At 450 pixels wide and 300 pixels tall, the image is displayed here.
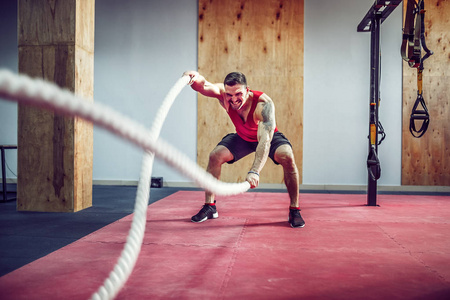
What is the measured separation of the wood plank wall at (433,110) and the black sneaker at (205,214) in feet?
12.0

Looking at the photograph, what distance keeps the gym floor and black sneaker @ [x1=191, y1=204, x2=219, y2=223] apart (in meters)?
0.07

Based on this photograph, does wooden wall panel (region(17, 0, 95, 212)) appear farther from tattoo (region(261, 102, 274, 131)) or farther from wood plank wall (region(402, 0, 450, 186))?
wood plank wall (region(402, 0, 450, 186))

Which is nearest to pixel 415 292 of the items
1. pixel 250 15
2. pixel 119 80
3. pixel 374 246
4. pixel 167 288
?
pixel 374 246

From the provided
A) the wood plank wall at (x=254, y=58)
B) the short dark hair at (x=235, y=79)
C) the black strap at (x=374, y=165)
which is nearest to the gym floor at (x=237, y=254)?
the black strap at (x=374, y=165)

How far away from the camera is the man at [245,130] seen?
105 inches

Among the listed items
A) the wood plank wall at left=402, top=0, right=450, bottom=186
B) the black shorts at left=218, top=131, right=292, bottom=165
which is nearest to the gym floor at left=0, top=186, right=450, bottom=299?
the black shorts at left=218, top=131, right=292, bottom=165

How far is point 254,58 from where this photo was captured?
5746 millimetres

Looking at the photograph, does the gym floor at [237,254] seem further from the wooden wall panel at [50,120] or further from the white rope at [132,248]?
the white rope at [132,248]

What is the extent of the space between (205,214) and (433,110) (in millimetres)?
4230

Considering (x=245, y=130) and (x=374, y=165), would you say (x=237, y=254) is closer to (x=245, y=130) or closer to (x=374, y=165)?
(x=245, y=130)

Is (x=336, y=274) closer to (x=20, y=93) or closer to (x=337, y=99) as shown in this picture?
(x=20, y=93)

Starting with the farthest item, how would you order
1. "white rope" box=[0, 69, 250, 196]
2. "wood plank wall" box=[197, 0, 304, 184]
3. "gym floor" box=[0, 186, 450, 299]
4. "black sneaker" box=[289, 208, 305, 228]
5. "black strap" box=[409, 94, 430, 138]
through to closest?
1. "wood plank wall" box=[197, 0, 304, 184]
2. "black strap" box=[409, 94, 430, 138]
3. "black sneaker" box=[289, 208, 305, 228]
4. "gym floor" box=[0, 186, 450, 299]
5. "white rope" box=[0, 69, 250, 196]

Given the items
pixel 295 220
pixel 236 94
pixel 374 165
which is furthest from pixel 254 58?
pixel 295 220

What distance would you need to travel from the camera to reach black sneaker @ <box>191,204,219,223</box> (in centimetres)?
302
